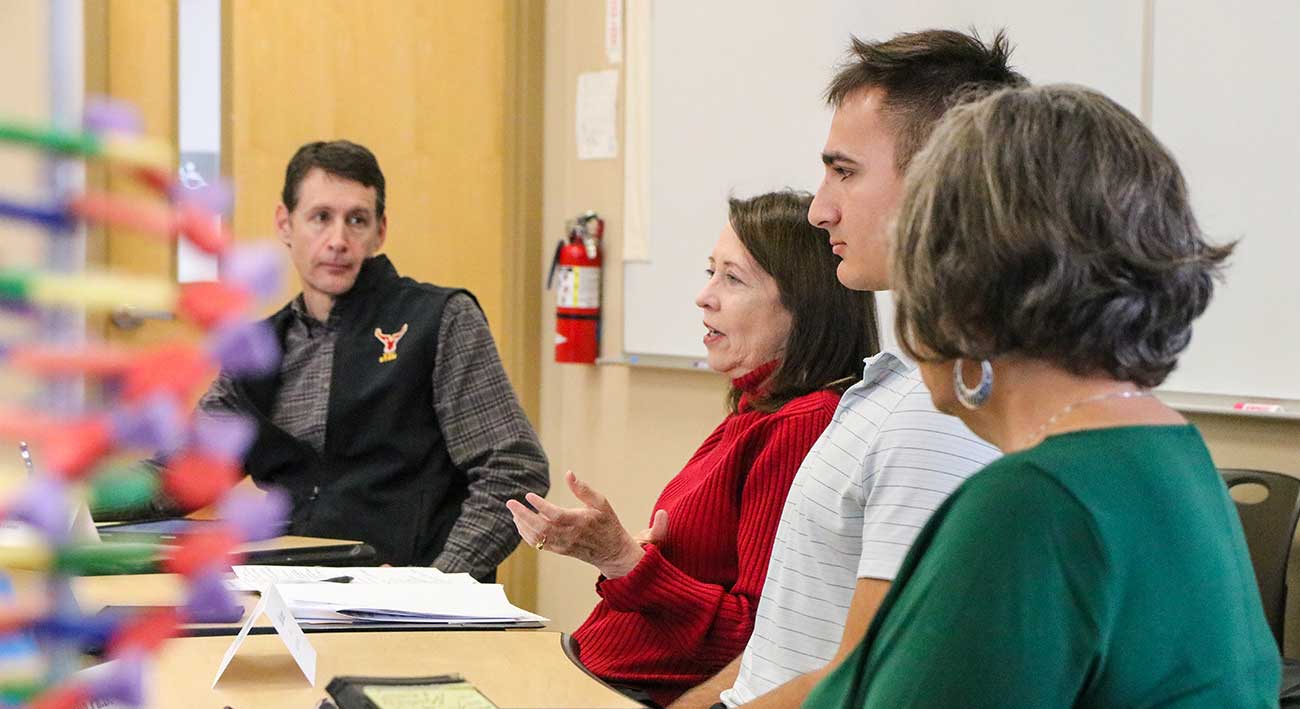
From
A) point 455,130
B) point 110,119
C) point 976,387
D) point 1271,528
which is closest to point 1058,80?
point 1271,528

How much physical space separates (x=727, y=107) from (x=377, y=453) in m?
1.52

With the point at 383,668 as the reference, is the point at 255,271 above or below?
above

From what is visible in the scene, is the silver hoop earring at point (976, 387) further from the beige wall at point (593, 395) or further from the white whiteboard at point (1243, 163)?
the beige wall at point (593, 395)

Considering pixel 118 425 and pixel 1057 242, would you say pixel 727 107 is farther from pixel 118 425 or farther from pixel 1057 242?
pixel 118 425

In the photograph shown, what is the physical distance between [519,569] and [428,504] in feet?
5.81

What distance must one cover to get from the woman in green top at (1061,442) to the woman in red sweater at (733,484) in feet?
2.52

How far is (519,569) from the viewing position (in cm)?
441

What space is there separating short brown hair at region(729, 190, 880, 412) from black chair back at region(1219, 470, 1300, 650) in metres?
0.87

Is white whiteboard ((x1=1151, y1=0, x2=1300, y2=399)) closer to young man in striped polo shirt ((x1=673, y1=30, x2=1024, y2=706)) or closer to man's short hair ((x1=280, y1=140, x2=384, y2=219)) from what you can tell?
young man in striped polo shirt ((x1=673, y1=30, x2=1024, y2=706))

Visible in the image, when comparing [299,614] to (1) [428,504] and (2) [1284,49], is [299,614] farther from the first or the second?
(2) [1284,49]

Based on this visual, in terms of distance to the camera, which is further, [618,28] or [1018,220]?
[618,28]

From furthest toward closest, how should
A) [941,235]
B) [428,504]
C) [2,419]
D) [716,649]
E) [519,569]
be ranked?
[519,569], [428,504], [716,649], [941,235], [2,419]

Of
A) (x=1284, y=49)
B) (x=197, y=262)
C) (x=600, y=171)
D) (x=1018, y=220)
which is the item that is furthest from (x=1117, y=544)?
(x=600, y=171)

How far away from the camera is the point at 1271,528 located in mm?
2334
